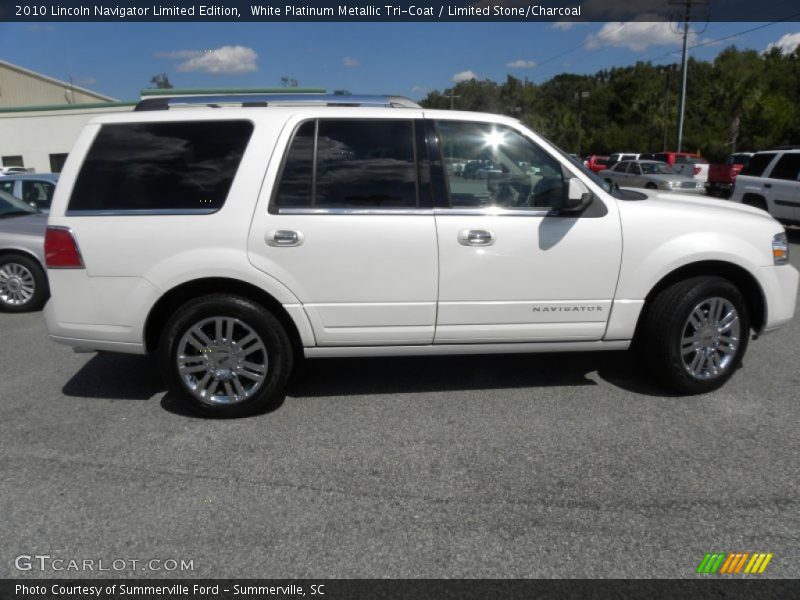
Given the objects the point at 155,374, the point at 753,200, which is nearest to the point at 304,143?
the point at 155,374

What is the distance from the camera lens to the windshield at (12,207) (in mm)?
8117

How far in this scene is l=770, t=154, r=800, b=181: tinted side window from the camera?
1235 centimetres

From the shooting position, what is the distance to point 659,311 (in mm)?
4316

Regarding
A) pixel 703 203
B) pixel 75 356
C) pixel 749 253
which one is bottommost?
pixel 75 356

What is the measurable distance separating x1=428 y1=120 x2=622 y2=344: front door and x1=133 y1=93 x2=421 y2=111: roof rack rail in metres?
0.52

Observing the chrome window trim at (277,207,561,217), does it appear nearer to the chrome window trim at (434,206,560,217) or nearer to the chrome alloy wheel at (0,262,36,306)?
the chrome window trim at (434,206,560,217)

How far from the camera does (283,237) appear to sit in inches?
156

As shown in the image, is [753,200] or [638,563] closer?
[638,563]

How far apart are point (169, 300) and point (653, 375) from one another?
11.3 feet

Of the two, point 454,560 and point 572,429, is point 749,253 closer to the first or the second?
point 572,429

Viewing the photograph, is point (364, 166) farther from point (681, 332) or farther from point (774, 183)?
point (774, 183)

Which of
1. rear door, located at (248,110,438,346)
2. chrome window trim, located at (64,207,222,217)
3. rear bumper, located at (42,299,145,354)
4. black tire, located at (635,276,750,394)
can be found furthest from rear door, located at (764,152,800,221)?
rear bumper, located at (42,299,145,354)

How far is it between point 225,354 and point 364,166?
1.54m
